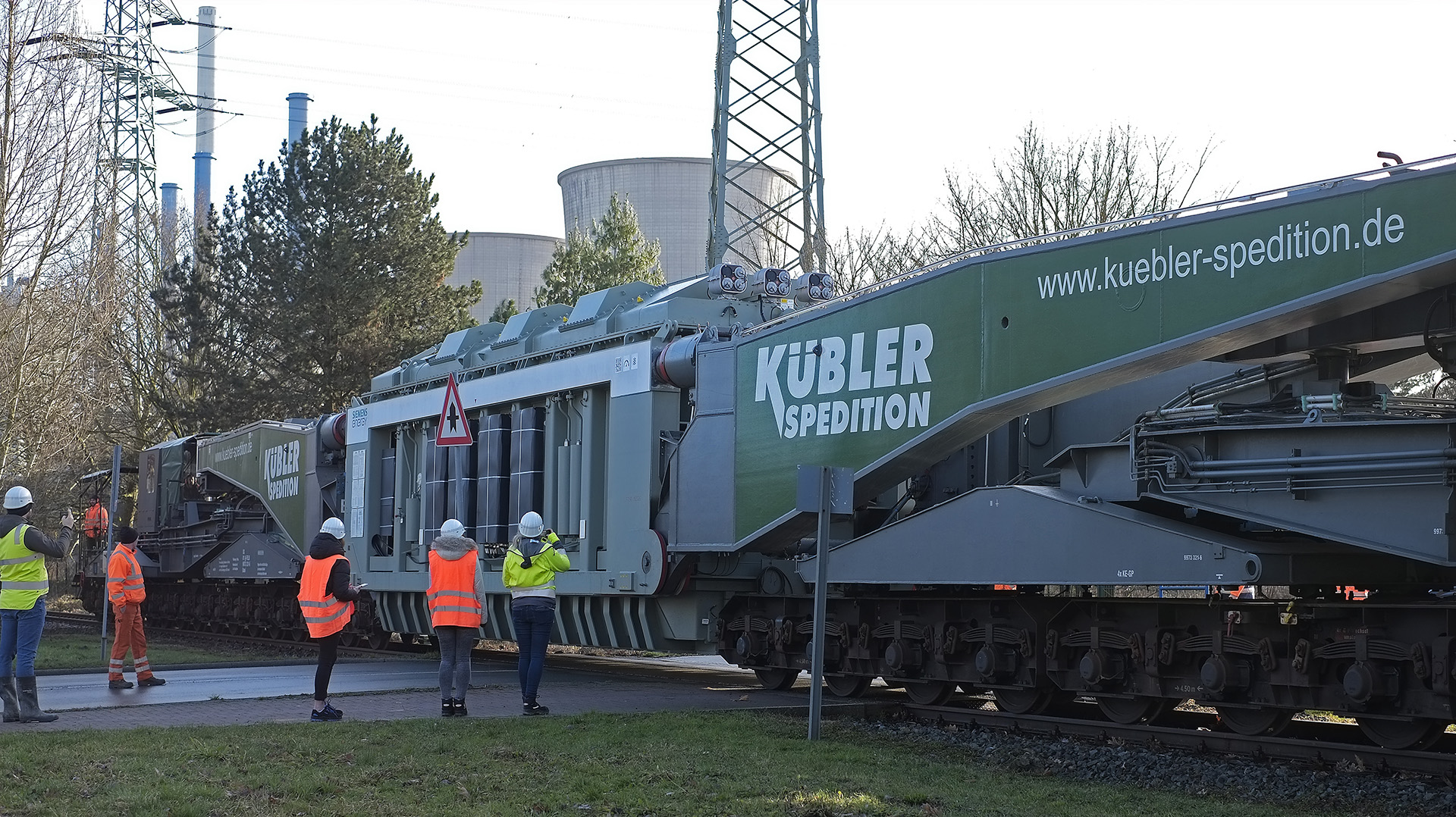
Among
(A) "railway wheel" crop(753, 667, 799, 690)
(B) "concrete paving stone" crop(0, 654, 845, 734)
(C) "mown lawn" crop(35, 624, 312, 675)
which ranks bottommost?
(C) "mown lawn" crop(35, 624, 312, 675)

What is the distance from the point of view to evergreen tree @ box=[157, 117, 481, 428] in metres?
39.6

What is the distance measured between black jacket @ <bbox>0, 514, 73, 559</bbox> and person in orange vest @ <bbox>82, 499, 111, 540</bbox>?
Answer: 2127 centimetres

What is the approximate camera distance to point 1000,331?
1137 cm

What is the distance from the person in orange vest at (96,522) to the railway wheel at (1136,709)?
26.8 metres

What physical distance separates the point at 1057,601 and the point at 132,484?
3662cm

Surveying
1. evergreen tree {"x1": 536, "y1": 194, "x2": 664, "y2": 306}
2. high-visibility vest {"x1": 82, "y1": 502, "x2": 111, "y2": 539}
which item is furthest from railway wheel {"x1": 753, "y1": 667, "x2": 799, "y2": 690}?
evergreen tree {"x1": 536, "y1": 194, "x2": 664, "y2": 306}

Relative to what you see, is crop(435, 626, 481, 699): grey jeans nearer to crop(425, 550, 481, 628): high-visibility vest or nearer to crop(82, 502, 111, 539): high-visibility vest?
crop(425, 550, 481, 628): high-visibility vest

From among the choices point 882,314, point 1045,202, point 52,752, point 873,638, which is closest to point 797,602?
point 873,638

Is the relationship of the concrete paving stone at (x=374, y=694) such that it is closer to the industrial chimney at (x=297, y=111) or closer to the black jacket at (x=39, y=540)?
the black jacket at (x=39, y=540)

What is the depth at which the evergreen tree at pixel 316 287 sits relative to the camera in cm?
3962

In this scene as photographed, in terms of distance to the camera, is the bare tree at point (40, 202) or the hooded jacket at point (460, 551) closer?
the hooded jacket at point (460, 551)

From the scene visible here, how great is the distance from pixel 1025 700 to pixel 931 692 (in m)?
0.98

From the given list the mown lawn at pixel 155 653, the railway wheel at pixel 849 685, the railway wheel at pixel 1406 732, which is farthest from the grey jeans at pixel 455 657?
the railway wheel at pixel 1406 732

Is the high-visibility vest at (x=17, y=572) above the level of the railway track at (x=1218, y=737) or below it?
above
